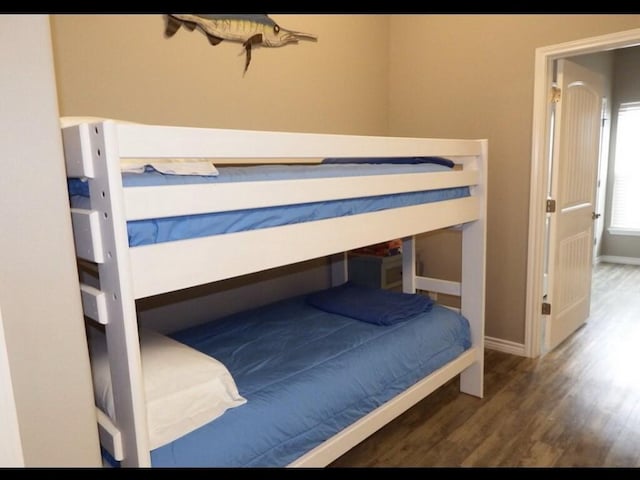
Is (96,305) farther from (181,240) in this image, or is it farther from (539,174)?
(539,174)

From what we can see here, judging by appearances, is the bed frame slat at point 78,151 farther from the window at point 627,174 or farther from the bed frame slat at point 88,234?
the window at point 627,174

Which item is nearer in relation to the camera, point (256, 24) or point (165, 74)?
point (165, 74)

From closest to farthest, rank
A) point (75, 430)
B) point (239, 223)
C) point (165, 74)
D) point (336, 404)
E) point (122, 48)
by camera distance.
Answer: point (75, 430) → point (239, 223) → point (336, 404) → point (122, 48) → point (165, 74)

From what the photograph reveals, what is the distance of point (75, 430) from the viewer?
3.51ft

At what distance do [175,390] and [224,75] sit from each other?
1.69m

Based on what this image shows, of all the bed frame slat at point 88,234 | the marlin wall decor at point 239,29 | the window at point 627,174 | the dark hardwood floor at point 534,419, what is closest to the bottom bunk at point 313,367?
the dark hardwood floor at point 534,419

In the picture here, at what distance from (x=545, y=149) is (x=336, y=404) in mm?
2057

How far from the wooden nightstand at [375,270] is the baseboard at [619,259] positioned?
11.9 ft

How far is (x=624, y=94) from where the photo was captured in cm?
495

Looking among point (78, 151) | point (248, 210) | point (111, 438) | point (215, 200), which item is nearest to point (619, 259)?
point (248, 210)

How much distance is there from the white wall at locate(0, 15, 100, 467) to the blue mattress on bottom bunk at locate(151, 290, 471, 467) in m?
0.32

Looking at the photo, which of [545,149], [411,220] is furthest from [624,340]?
[411,220]

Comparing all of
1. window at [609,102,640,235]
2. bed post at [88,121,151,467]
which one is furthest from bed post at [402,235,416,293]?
window at [609,102,640,235]
